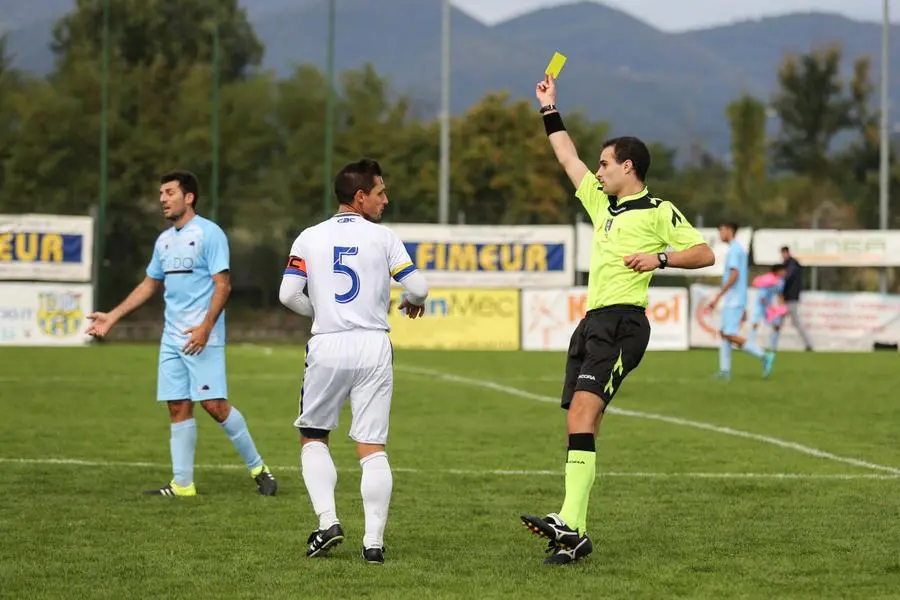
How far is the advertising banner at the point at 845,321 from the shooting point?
3394 centimetres

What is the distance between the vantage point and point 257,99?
2103 inches

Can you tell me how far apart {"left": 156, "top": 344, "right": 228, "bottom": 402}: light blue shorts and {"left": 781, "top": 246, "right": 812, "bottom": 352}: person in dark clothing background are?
73.6ft

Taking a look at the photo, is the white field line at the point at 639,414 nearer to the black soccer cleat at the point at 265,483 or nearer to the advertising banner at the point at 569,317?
the black soccer cleat at the point at 265,483

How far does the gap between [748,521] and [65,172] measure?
39.2m

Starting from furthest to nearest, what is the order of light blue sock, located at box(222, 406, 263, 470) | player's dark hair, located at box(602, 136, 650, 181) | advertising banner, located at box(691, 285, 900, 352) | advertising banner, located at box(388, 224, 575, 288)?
advertising banner, located at box(691, 285, 900, 352), advertising banner, located at box(388, 224, 575, 288), light blue sock, located at box(222, 406, 263, 470), player's dark hair, located at box(602, 136, 650, 181)

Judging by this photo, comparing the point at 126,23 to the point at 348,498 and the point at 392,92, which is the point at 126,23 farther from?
the point at 348,498

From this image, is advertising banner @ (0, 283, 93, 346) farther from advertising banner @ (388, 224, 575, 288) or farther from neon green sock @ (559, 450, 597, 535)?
neon green sock @ (559, 450, 597, 535)

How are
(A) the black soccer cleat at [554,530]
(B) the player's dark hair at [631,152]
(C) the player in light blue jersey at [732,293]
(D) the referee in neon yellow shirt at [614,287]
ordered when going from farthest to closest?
1. (C) the player in light blue jersey at [732,293]
2. (B) the player's dark hair at [631,152]
3. (D) the referee in neon yellow shirt at [614,287]
4. (A) the black soccer cleat at [554,530]

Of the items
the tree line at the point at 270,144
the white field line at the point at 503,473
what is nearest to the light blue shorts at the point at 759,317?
the tree line at the point at 270,144

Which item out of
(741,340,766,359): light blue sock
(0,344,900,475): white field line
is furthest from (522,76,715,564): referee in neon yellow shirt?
(741,340,766,359): light blue sock

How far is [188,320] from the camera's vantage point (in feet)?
34.5

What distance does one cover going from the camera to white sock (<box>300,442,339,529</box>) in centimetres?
777

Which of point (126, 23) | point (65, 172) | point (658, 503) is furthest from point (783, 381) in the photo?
point (126, 23)

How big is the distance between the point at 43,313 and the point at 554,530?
83.7 ft
